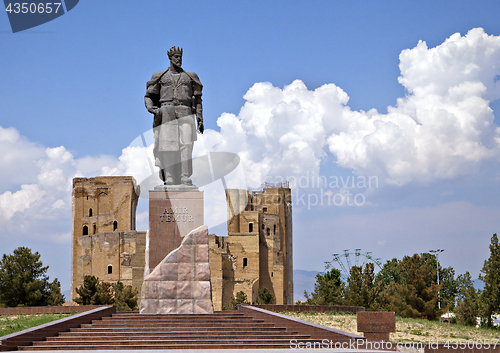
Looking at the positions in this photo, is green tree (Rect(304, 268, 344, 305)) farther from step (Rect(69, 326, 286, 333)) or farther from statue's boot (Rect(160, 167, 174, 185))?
step (Rect(69, 326, 286, 333))

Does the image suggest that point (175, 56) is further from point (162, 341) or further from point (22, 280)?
point (22, 280)

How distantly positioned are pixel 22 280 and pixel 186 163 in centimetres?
1628

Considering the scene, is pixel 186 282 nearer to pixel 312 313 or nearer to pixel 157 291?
pixel 157 291

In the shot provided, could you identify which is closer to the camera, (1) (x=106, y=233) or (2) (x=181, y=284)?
(2) (x=181, y=284)

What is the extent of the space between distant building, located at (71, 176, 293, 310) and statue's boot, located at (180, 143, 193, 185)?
37794mm

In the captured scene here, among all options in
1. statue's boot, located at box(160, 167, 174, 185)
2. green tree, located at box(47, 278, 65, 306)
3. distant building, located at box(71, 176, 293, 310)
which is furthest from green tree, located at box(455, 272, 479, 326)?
distant building, located at box(71, 176, 293, 310)

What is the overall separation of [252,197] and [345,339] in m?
52.7

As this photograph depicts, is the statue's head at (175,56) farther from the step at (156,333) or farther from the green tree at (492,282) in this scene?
the green tree at (492,282)

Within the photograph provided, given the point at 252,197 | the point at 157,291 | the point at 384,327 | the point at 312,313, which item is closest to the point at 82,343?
the point at 157,291

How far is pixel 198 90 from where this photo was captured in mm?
13445

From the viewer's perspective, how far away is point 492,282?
1984 centimetres

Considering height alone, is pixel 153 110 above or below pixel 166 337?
above

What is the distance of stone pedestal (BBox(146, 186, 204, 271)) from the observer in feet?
40.0

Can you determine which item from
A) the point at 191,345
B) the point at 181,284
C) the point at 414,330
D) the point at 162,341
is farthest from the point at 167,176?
the point at 414,330
